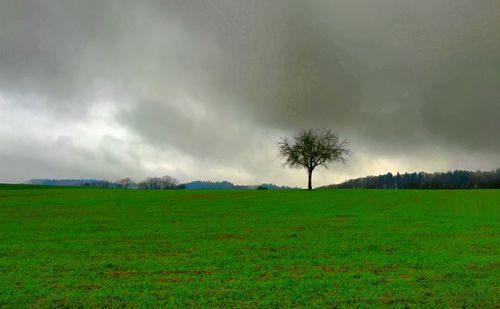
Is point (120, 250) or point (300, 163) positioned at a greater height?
point (300, 163)

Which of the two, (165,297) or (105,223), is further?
(105,223)

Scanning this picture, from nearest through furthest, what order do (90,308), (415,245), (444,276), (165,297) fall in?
(90,308)
(165,297)
(444,276)
(415,245)

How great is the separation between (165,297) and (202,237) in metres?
9.45

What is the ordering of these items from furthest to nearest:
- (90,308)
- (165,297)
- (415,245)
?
(415,245)
(165,297)
(90,308)

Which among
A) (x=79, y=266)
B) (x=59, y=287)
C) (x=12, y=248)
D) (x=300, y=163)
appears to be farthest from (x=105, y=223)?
(x=300, y=163)

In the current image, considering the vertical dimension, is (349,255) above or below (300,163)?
below

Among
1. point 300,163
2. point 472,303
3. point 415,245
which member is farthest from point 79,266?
point 300,163

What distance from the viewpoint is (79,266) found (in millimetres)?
12156

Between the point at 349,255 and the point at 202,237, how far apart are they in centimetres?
763

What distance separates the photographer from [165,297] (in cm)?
881

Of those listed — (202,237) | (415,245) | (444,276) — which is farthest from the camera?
(202,237)

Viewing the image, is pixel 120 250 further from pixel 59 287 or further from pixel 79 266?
pixel 59 287

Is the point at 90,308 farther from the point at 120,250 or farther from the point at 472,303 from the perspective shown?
the point at 472,303

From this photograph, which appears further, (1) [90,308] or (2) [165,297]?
(2) [165,297]
